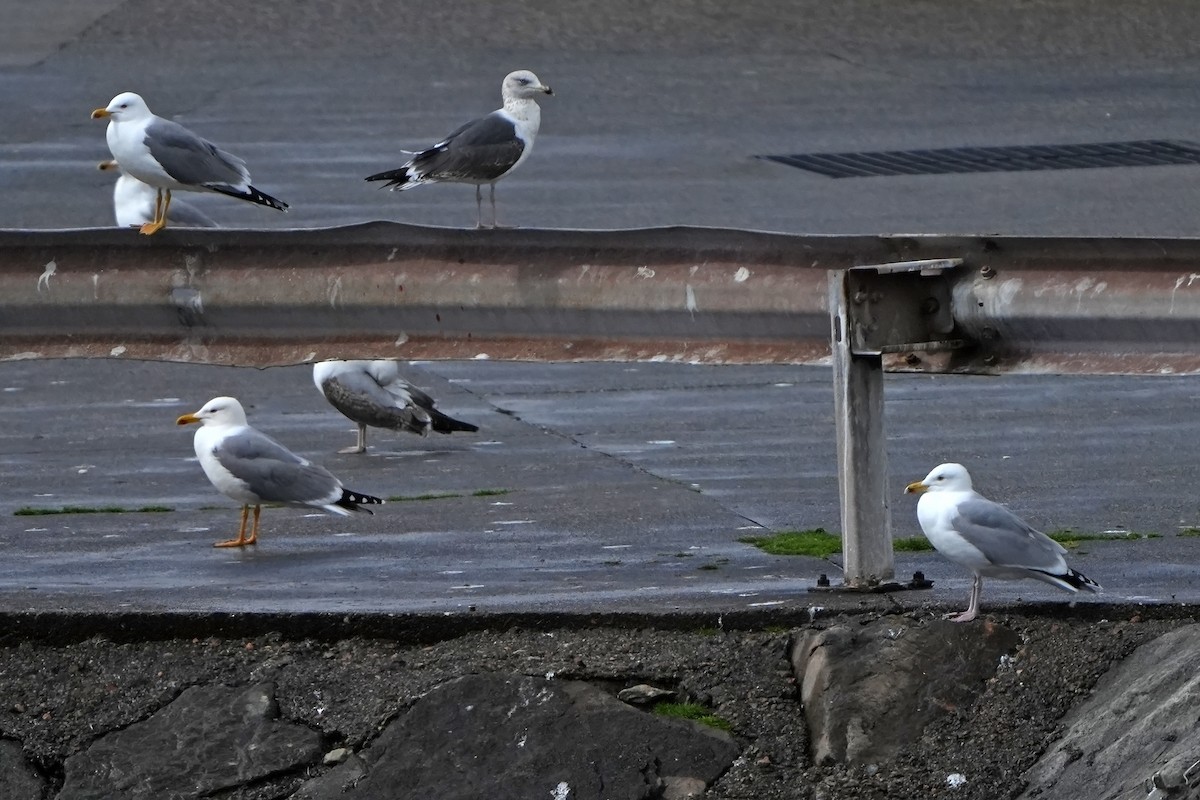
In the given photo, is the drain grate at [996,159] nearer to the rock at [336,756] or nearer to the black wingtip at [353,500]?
the black wingtip at [353,500]

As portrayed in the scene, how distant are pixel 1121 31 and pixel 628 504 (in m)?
15.0

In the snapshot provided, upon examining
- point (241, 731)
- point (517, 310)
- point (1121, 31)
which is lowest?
point (241, 731)

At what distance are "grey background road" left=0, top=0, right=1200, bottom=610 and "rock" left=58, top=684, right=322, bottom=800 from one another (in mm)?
554

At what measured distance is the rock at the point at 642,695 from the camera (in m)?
5.30

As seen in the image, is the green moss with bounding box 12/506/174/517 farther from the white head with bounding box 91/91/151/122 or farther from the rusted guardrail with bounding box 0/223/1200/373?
the white head with bounding box 91/91/151/122

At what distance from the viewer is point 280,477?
7641 millimetres

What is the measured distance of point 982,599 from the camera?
19.1 ft

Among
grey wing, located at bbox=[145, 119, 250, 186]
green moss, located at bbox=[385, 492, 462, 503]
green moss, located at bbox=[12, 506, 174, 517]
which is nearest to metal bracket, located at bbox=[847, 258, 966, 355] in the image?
green moss, located at bbox=[385, 492, 462, 503]

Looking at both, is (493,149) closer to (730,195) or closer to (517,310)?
(517,310)

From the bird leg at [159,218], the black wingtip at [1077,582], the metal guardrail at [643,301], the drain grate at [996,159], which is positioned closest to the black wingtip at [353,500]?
the metal guardrail at [643,301]

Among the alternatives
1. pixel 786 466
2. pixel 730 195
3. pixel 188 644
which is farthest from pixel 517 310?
pixel 730 195

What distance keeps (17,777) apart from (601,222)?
30.7ft

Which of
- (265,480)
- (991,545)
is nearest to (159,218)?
(265,480)

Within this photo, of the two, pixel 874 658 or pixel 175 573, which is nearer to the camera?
pixel 874 658
